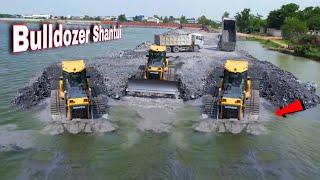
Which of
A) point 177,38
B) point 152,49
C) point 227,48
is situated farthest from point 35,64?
point 227,48

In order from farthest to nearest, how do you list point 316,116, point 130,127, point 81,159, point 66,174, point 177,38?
point 177,38 → point 316,116 → point 130,127 → point 81,159 → point 66,174

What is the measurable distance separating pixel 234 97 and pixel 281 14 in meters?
110

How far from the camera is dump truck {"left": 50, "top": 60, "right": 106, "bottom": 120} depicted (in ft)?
65.6

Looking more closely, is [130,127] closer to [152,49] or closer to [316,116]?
[152,49]

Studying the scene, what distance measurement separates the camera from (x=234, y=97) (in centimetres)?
2083

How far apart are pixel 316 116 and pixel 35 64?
29480mm

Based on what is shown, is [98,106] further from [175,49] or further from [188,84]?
[175,49]

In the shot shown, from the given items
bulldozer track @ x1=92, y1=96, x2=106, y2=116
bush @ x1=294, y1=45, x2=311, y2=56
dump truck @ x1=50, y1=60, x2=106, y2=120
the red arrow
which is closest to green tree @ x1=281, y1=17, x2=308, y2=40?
bush @ x1=294, y1=45, x2=311, y2=56

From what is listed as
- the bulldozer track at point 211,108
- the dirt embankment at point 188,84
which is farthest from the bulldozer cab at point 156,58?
the bulldozer track at point 211,108

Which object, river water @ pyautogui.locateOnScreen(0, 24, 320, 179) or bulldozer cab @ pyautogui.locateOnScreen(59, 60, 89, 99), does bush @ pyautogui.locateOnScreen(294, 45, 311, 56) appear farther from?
bulldozer cab @ pyautogui.locateOnScreen(59, 60, 89, 99)

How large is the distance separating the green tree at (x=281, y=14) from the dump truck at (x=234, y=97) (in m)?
105

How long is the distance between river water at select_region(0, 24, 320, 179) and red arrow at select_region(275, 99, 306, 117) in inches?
54.9

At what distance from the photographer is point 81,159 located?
16.7m

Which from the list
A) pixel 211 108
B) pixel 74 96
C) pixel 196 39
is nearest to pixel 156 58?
pixel 211 108
